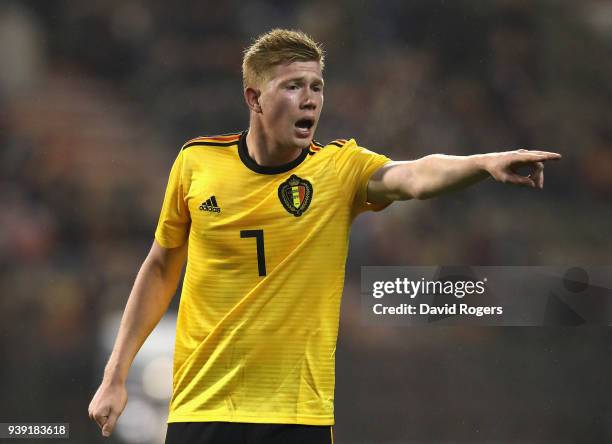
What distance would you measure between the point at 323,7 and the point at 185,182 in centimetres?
434

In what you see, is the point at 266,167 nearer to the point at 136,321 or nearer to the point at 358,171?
the point at 358,171

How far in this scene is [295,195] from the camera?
317 cm

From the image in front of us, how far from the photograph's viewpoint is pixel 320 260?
314 centimetres

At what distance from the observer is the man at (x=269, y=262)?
3.08 metres

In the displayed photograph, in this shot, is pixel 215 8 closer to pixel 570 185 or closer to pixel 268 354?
pixel 570 185

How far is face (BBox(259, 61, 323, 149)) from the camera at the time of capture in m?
3.17

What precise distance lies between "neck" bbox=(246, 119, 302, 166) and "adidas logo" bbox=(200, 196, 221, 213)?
7.5 inches

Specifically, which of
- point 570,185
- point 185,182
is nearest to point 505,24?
point 570,185

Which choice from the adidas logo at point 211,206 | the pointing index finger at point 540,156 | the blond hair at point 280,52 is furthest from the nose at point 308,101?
the pointing index finger at point 540,156

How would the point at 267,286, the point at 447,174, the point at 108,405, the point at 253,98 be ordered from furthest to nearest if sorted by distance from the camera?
the point at 253,98, the point at 108,405, the point at 267,286, the point at 447,174

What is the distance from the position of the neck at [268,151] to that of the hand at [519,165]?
0.77 meters

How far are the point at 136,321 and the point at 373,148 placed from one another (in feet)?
12.3

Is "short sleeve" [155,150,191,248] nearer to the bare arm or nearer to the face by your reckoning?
the bare arm

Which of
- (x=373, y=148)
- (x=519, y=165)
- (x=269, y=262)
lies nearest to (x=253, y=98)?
(x=269, y=262)
